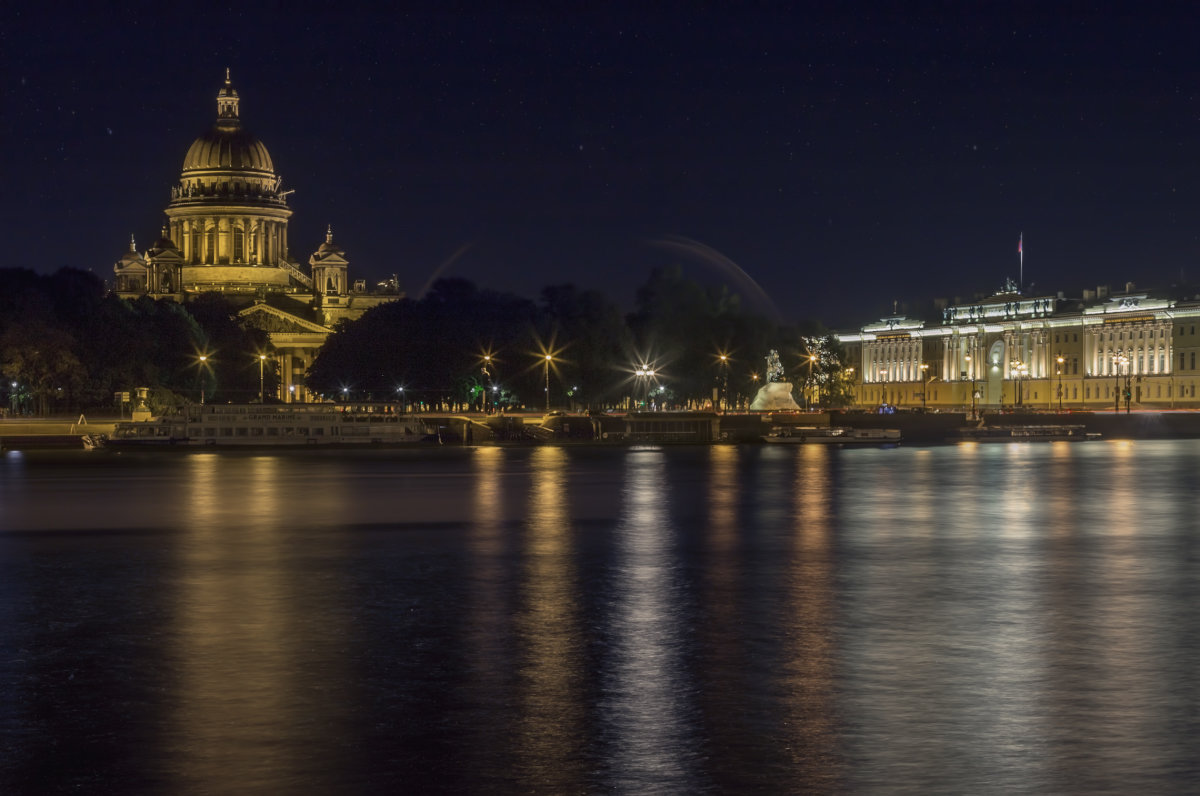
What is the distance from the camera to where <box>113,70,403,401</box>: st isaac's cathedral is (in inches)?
7426

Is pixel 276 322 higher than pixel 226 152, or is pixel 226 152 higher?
pixel 226 152

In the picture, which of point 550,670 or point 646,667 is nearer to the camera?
point 550,670

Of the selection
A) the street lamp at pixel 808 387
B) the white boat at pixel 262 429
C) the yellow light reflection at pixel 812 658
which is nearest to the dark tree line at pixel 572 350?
the street lamp at pixel 808 387

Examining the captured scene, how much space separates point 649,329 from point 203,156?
316ft

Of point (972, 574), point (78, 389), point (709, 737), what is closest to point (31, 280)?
point (78, 389)

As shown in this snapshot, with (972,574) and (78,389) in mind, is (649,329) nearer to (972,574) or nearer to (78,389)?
(78,389)

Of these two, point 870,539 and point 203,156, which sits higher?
point 203,156

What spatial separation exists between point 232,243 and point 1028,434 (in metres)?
128

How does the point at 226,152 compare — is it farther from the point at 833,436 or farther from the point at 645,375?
the point at 833,436

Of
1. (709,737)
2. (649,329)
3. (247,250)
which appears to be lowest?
(709,737)

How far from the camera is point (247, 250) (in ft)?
641

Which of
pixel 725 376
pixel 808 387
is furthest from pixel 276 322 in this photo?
pixel 725 376

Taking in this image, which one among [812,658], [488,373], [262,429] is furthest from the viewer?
[488,373]

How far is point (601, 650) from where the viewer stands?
16.4 m
